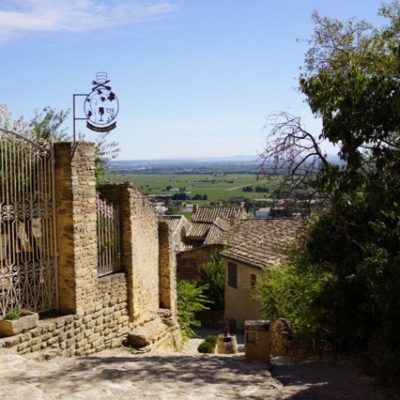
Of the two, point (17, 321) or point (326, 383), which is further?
point (17, 321)

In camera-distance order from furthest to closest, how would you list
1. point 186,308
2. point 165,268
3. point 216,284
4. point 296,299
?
point 216,284 < point 186,308 < point 165,268 < point 296,299

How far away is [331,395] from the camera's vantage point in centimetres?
753

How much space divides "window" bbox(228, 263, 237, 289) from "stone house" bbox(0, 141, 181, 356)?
1190 cm

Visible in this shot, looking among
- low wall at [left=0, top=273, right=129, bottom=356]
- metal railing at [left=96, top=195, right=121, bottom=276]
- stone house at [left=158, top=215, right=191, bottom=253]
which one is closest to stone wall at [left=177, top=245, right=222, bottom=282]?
stone house at [left=158, top=215, right=191, bottom=253]

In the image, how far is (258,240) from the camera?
84.6 ft

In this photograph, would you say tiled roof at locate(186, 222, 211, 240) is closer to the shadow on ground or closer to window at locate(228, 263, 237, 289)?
window at locate(228, 263, 237, 289)

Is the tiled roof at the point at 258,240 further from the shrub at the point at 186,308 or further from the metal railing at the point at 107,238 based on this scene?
the metal railing at the point at 107,238

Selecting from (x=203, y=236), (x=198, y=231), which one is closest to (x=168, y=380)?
(x=203, y=236)

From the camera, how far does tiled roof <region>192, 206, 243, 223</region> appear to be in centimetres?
4735

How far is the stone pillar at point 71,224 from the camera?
10.7 meters

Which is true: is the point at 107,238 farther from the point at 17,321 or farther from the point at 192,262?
the point at 192,262

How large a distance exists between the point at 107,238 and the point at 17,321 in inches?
135

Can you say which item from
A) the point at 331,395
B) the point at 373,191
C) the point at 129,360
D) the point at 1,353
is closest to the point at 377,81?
the point at 373,191

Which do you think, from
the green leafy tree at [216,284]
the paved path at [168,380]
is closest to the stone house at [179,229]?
the green leafy tree at [216,284]
